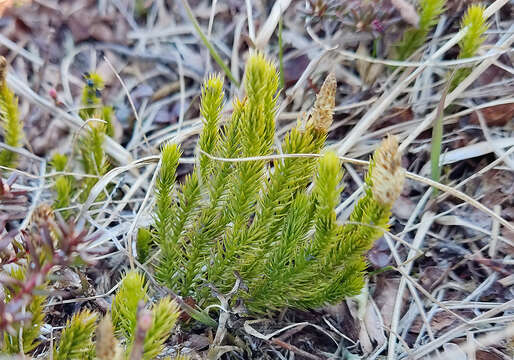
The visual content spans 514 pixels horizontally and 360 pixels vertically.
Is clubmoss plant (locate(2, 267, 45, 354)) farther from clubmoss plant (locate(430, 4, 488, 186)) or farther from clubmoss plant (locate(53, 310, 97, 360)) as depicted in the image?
clubmoss plant (locate(430, 4, 488, 186))

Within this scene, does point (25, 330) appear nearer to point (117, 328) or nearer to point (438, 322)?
point (117, 328)

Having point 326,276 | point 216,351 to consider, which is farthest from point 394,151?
point 216,351

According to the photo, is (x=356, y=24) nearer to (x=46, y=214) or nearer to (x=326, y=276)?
(x=326, y=276)

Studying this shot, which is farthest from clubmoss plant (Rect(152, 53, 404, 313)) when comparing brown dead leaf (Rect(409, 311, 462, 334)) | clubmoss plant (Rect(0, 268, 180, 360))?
brown dead leaf (Rect(409, 311, 462, 334))

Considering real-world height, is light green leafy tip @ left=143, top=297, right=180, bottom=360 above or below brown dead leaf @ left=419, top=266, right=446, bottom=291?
above

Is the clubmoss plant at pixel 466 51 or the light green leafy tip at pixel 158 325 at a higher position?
the clubmoss plant at pixel 466 51

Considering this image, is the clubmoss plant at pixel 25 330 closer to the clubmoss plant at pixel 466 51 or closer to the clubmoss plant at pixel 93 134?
the clubmoss plant at pixel 93 134

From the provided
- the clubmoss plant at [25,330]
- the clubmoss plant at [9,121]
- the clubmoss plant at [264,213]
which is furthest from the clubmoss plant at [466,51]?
the clubmoss plant at [9,121]
